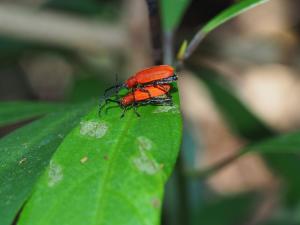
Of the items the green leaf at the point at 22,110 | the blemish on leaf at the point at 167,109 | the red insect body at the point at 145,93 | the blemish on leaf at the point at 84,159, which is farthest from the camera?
the green leaf at the point at 22,110

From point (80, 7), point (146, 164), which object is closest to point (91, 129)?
point (146, 164)

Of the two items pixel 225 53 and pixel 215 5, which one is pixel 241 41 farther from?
pixel 215 5

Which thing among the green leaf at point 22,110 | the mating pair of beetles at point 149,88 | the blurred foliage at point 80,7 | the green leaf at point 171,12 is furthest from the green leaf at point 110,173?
the blurred foliage at point 80,7

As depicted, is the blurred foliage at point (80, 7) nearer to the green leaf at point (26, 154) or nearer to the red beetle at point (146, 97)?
the red beetle at point (146, 97)

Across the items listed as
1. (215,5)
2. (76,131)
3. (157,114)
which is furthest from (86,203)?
(215,5)

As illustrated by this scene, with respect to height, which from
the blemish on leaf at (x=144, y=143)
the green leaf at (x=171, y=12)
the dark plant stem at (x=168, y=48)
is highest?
the green leaf at (x=171, y=12)

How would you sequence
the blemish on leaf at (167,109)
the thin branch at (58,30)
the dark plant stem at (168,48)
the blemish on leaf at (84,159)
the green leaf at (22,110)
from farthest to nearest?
the thin branch at (58,30)
the dark plant stem at (168,48)
the green leaf at (22,110)
the blemish on leaf at (167,109)
the blemish on leaf at (84,159)

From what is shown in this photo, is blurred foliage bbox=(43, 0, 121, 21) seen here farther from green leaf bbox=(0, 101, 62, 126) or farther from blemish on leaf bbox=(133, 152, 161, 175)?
blemish on leaf bbox=(133, 152, 161, 175)
